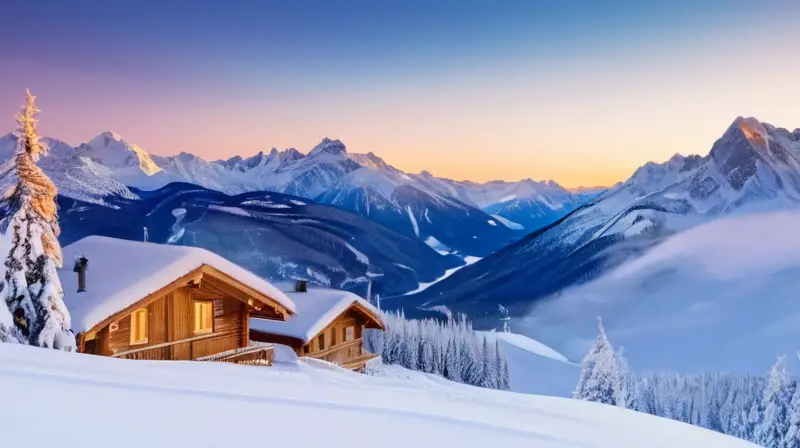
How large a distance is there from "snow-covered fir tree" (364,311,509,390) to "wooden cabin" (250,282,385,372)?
68.2 ft

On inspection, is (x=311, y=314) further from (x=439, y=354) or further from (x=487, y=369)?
(x=487, y=369)

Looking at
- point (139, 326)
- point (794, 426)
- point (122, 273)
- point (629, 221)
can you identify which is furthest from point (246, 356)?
point (629, 221)

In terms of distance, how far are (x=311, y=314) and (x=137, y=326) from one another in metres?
10.9

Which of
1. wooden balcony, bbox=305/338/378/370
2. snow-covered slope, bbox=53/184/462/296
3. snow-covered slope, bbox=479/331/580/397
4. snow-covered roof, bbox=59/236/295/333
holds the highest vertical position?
snow-covered slope, bbox=53/184/462/296

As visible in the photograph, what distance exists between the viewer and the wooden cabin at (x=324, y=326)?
23375mm

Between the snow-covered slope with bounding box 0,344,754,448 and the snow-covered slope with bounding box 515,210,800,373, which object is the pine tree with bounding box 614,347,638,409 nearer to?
the snow-covered slope with bounding box 0,344,754,448

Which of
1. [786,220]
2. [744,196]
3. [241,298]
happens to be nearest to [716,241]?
[786,220]

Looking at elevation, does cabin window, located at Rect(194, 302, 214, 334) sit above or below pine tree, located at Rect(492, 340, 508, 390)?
above

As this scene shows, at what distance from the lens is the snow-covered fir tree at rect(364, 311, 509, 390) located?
4950 centimetres

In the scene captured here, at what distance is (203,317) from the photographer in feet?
49.9

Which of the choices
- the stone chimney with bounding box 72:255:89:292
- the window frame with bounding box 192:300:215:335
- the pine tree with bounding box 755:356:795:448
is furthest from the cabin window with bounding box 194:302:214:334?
the pine tree with bounding box 755:356:795:448

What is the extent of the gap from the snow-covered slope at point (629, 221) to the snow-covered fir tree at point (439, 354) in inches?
3296

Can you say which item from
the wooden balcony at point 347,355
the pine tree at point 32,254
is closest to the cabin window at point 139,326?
the pine tree at point 32,254

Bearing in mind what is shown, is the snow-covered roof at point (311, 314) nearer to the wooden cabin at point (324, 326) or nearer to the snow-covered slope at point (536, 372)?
the wooden cabin at point (324, 326)
